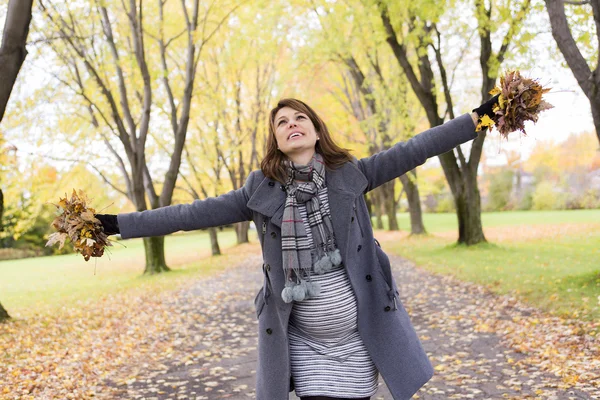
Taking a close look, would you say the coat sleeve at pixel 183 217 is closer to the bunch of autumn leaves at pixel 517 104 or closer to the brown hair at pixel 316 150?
the brown hair at pixel 316 150

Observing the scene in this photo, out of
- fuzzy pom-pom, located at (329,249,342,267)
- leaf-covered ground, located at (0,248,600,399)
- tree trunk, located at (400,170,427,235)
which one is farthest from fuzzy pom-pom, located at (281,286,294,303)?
tree trunk, located at (400,170,427,235)

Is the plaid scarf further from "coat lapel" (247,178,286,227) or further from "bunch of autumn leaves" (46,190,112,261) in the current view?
"bunch of autumn leaves" (46,190,112,261)

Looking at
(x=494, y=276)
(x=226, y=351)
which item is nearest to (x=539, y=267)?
(x=494, y=276)

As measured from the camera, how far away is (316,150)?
296cm

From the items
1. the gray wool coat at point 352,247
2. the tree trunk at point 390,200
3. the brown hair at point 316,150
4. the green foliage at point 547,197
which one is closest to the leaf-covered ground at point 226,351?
the gray wool coat at point 352,247

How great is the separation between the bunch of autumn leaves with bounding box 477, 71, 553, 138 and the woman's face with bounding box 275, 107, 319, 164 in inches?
32.5

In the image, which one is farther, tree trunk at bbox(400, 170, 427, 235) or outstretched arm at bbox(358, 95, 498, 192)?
tree trunk at bbox(400, 170, 427, 235)

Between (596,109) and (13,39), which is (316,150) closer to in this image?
(13,39)

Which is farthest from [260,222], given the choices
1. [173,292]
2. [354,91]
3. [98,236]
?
[354,91]

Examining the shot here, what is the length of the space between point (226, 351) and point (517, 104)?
546cm

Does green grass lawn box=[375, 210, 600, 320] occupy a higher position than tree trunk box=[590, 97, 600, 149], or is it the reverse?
tree trunk box=[590, 97, 600, 149]

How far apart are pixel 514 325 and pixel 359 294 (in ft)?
17.2

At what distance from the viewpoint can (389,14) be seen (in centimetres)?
1272

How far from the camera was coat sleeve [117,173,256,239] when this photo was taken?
2807mm
